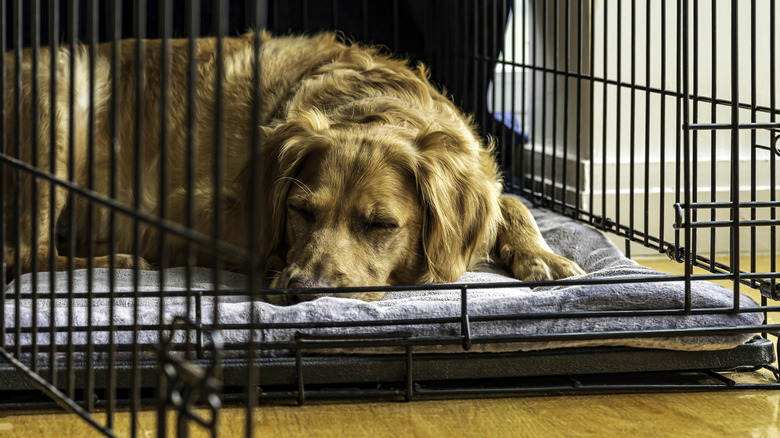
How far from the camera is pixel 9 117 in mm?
2229

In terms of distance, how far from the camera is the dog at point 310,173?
1.97 m

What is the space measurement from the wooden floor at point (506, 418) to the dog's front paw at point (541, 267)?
54cm

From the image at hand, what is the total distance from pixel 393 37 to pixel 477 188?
138 cm

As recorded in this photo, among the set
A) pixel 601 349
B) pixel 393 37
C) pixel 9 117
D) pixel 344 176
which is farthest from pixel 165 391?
pixel 393 37

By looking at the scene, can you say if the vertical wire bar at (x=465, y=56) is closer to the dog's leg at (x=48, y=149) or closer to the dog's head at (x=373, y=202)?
the dog's head at (x=373, y=202)

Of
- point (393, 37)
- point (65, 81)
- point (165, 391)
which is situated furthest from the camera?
point (393, 37)

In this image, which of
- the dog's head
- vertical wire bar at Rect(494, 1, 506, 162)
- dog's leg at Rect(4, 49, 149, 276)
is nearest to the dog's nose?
the dog's head

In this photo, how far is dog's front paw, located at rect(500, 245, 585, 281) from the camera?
2.17m

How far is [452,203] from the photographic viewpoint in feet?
7.05

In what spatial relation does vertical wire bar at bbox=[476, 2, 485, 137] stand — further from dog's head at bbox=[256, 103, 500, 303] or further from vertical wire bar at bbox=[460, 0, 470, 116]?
dog's head at bbox=[256, 103, 500, 303]

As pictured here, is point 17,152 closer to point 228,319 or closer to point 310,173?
point 228,319

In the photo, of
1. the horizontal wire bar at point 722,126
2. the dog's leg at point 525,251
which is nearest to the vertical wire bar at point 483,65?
the dog's leg at point 525,251

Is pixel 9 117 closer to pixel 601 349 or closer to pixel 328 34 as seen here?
pixel 328 34

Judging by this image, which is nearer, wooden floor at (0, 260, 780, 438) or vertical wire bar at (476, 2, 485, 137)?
wooden floor at (0, 260, 780, 438)
